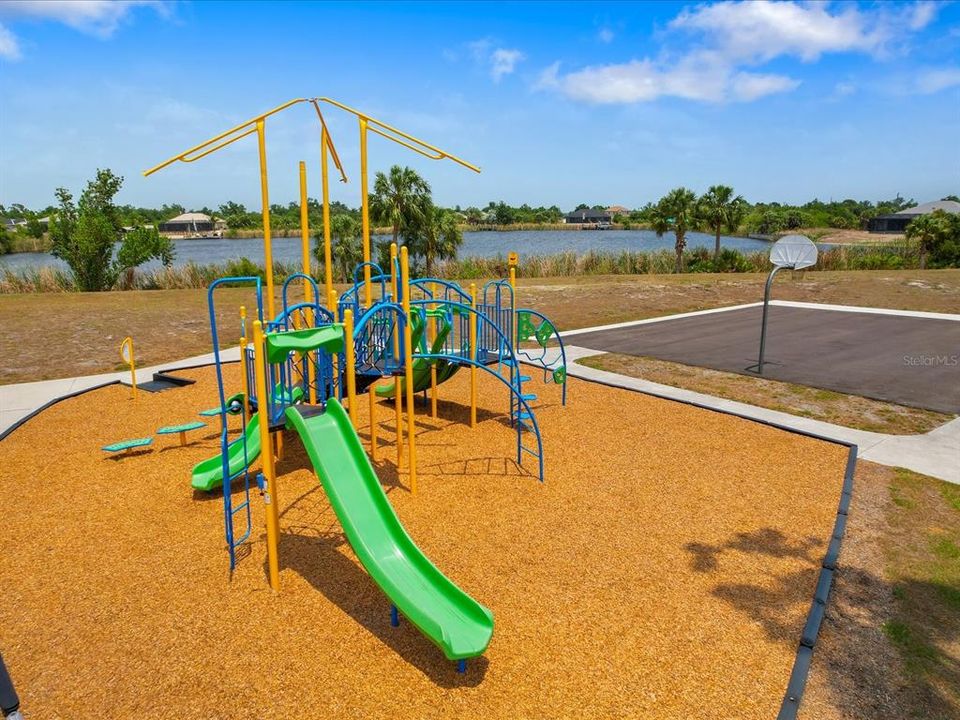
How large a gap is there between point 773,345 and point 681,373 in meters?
4.29

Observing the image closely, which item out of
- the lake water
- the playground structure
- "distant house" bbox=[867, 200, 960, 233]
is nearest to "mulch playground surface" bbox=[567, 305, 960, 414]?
the playground structure

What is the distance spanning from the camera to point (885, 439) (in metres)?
9.07

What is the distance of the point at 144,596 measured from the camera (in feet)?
17.5

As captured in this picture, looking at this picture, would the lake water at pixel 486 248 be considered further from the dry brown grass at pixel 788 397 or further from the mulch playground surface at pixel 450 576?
the mulch playground surface at pixel 450 576

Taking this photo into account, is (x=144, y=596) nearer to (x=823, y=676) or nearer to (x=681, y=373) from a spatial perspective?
(x=823, y=676)

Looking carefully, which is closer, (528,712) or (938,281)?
(528,712)

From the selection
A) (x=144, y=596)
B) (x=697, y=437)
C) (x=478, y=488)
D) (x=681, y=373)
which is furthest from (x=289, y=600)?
(x=681, y=373)

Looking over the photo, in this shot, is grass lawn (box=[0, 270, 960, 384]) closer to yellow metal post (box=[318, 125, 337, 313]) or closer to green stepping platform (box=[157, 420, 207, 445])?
green stepping platform (box=[157, 420, 207, 445])

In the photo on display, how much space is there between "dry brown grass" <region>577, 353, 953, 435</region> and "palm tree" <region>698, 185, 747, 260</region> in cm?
2660

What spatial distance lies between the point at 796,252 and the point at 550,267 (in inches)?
768

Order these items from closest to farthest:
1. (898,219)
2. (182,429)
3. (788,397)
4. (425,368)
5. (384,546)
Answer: (384,546) < (182,429) < (425,368) < (788,397) < (898,219)

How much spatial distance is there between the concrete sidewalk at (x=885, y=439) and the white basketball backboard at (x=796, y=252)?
15.1 ft

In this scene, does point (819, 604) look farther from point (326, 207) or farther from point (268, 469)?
point (326, 207)

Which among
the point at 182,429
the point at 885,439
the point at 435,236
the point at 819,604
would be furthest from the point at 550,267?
the point at 819,604
